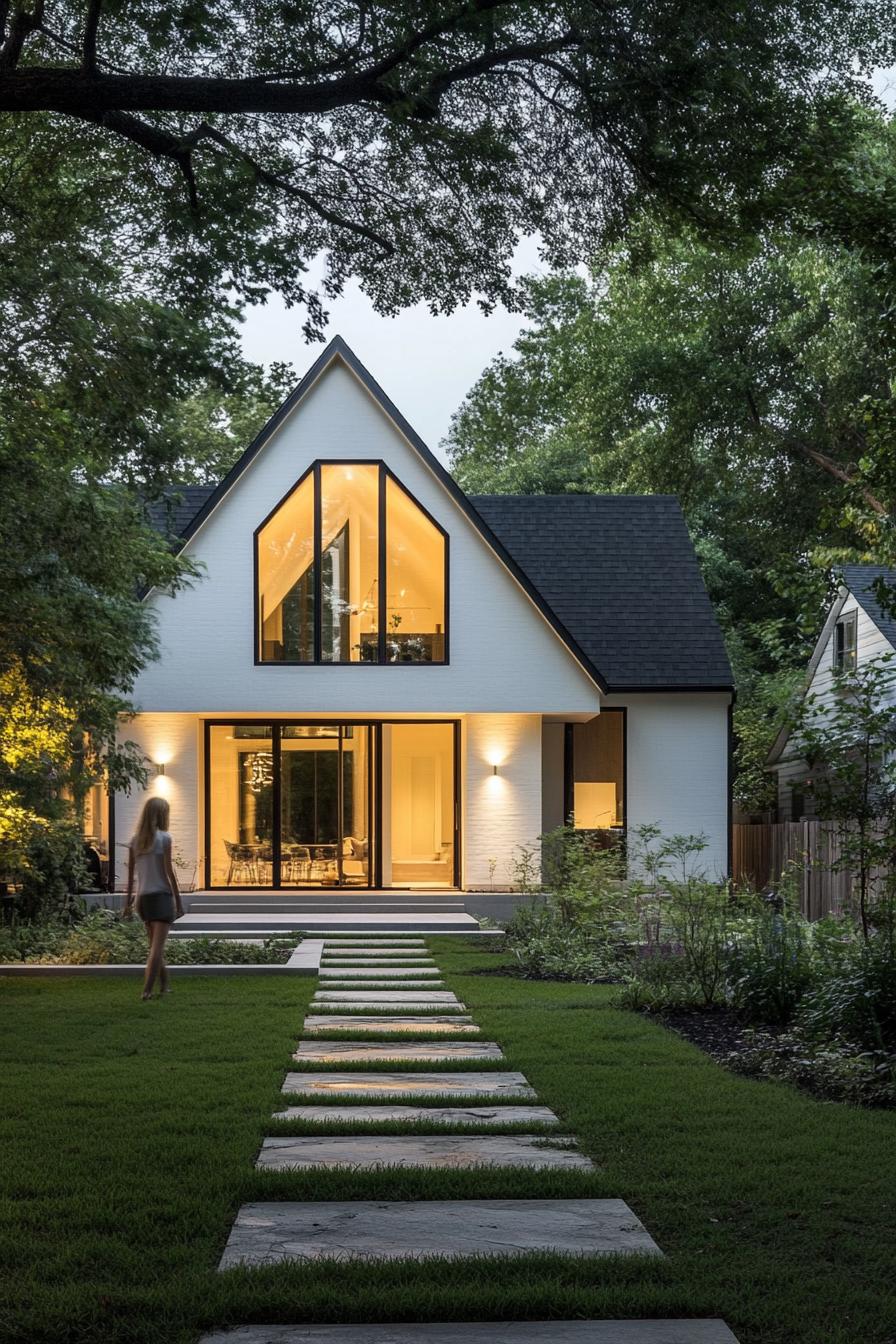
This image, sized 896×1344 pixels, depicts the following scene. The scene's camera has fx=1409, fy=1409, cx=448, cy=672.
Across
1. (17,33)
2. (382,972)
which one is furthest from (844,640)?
(17,33)

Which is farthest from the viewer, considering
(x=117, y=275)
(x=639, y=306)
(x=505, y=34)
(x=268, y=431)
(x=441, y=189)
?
(x=639, y=306)

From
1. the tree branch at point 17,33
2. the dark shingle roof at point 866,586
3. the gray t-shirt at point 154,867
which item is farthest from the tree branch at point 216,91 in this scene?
the dark shingle roof at point 866,586

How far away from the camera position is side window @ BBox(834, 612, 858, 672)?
1018 inches

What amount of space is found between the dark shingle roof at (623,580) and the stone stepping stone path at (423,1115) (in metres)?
15.2

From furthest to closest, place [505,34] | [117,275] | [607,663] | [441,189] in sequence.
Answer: [607,663], [117,275], [441,189], [505,34]

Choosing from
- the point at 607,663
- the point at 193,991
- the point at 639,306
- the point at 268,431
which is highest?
the point at 639,306

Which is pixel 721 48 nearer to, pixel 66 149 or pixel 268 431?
pixel 66 149

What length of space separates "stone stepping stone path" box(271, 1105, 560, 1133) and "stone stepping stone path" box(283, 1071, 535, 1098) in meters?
0.27

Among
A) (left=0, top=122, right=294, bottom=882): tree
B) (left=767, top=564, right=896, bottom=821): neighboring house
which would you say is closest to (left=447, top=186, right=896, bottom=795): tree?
(left=767, top=564, right=896, bottom=821): neighboring house

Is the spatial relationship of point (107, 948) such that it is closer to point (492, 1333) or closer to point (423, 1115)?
point (423, 1115)

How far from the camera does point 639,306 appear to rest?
92.1 ft

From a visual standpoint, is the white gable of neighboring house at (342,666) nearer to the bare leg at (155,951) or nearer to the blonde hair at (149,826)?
the blonde hair at (149,826)

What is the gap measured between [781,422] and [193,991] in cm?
2173

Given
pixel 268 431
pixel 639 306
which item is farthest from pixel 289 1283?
pixel 639 306
